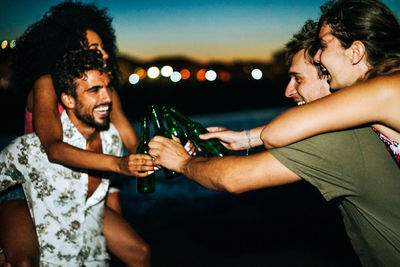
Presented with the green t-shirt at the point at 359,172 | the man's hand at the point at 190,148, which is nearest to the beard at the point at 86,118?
the man's hand at the point at 190,148

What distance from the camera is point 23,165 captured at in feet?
10.2

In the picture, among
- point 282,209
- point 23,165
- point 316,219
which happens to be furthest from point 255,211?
point 23,165

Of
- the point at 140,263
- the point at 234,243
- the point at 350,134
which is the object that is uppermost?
the point at 350,134

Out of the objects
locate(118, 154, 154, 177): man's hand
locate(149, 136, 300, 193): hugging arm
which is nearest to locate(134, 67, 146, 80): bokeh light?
locate(118, 154, 154, 177): man's hand

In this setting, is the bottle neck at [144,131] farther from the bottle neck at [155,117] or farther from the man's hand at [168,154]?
the man's hand at [168,154]

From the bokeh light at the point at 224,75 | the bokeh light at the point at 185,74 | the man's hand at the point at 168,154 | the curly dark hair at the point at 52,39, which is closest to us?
the man's hand at the point at 168,154

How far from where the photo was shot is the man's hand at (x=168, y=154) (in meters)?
2.61

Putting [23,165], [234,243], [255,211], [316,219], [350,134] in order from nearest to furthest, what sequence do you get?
[350,134] < [23,165] < [234,243] < [316,219] < [255,211]

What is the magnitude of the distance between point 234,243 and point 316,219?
1627 millimetres

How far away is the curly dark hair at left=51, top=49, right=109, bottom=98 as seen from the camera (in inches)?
137

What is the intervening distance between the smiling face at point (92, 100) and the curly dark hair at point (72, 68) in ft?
0.20

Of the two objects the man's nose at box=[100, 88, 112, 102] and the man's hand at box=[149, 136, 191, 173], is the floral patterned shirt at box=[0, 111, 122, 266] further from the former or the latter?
the man's hand at box=[149, 136, 191, 173]

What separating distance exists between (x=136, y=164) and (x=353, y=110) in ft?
5.39

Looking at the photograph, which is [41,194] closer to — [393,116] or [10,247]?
[10,247]
